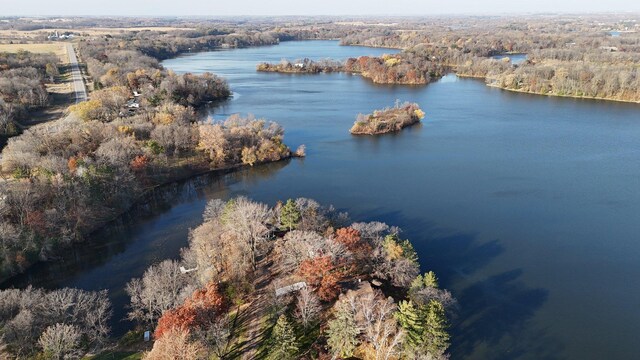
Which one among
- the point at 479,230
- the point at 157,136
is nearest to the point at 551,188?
the point at 479,230

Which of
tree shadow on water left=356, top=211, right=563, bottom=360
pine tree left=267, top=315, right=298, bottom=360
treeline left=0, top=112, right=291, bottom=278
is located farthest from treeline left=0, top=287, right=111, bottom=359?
tree shadow on water left=356, top=211, right=563, bottom=360

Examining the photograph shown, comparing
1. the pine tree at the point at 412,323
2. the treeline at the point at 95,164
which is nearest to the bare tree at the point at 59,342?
the treeline at the point at 95,164

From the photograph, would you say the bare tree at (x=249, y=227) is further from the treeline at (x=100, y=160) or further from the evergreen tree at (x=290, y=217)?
the treeline at (x=100, y=160)

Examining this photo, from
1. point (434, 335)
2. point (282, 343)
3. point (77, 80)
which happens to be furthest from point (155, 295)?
point (77, 80)

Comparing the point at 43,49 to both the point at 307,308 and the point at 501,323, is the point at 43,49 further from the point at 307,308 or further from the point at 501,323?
the point at 501,323

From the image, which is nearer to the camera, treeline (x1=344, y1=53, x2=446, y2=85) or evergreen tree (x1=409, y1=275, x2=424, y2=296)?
evergreen tree (x1=409, y1=275, x2=424, y2=296)

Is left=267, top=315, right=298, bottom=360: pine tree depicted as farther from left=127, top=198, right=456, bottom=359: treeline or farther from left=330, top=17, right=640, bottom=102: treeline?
left=330, top=17, right=640, bottom=102: treeline

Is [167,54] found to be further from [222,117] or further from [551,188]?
[551,188]
